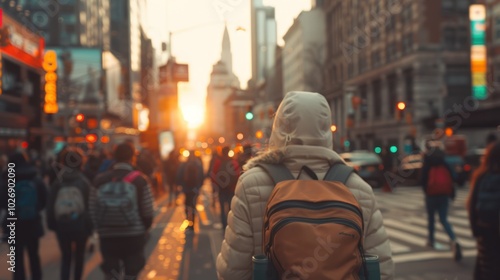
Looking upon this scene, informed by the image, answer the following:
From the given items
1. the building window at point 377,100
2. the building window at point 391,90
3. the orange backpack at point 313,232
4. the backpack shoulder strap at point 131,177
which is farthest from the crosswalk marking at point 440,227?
the building window at point 377,100

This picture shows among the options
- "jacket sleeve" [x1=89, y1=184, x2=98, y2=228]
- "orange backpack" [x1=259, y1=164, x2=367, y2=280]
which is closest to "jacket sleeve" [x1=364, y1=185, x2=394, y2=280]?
"orange backpack" [x1=259, y1=164, x2=367, y2=280]

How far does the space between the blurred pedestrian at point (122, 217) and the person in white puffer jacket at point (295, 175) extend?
307 cm

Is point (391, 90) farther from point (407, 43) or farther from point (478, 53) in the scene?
point (478, 53)

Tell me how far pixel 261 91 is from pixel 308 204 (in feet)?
464

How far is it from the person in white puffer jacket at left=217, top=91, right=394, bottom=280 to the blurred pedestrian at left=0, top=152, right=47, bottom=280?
15.9 feet

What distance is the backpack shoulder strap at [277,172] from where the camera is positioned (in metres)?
2.89

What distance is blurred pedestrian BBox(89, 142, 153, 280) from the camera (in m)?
5.86

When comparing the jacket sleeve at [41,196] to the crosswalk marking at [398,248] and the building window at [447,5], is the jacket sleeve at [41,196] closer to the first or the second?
the crosswalk marking at [398,248]

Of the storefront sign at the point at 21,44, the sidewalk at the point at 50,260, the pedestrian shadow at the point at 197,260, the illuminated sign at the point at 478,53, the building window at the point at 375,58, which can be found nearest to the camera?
the pedestrian shadow at the point at 197,260

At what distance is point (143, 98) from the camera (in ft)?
398

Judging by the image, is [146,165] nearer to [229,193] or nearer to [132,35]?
[229,193]

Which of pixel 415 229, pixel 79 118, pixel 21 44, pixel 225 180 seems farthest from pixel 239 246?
pixel 21 44

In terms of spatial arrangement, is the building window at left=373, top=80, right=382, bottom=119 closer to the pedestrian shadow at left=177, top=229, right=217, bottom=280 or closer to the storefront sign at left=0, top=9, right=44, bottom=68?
the storefront sign at left=0, top=9, right=44, bottom=68

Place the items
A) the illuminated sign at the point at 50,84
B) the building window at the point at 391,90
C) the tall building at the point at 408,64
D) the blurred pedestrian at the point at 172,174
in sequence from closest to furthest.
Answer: the blurred pedestrian at the point at 172,174 < the illuminated sign at the point at 50,84 < the tall building at the point at 408,64 < the building window at the point at 391,90
